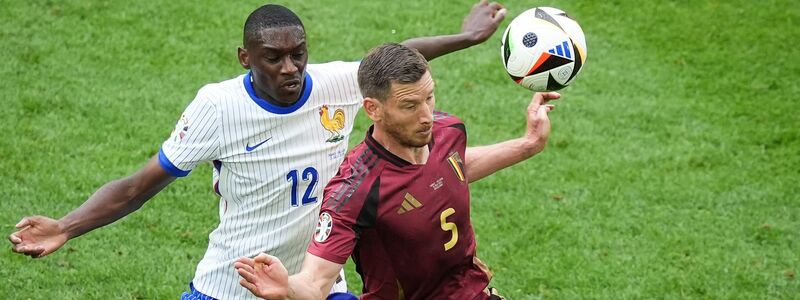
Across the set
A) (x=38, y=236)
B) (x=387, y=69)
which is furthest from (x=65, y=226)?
(x=387, y=69)

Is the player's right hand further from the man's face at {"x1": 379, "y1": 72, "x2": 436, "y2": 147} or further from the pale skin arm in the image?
Result: the man's face at {"x1": 379, "y1": 72, "x2": 436, "y2": 147}

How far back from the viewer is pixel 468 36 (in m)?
7.13

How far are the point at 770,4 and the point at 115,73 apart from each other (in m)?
7.70

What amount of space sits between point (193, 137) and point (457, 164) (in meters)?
1.38

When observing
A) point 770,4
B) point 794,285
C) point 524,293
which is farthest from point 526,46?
point 770,4

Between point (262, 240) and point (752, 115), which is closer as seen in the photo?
point (262, 240)

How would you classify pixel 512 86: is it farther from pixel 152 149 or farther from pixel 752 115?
pixel 152 149

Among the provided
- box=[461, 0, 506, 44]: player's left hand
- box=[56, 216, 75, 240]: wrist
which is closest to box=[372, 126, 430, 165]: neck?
box=[461, 0, 506, 44]: player's left hand

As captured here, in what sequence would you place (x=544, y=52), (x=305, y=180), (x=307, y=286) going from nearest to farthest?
(x=307, y=286) < (x=305, y=180) < (x=544, y=52)

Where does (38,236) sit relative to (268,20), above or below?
below

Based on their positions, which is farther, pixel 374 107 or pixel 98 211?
pixel 98 211

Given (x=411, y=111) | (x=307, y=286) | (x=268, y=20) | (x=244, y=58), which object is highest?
(x=268, y=20)

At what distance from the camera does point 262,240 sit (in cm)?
651

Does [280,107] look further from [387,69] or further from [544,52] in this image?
[544,52]
